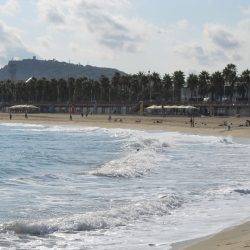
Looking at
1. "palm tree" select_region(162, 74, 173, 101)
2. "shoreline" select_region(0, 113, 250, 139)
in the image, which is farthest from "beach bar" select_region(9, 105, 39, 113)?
"shoreline" select_region(0, 113, 250, 139)

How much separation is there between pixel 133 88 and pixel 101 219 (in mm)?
138125

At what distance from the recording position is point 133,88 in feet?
495

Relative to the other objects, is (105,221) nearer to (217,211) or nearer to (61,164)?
(217,211)

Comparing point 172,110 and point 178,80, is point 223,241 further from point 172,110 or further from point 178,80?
point 178,80

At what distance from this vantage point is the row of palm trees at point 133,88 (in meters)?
130

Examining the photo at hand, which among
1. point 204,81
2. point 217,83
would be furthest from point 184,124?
point 204,81

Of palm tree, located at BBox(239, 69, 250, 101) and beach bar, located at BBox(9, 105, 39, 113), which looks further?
beach bar, located at BBox(9, 105, 39, 113)

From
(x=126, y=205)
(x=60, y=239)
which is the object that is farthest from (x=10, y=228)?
(x=126, y=205)

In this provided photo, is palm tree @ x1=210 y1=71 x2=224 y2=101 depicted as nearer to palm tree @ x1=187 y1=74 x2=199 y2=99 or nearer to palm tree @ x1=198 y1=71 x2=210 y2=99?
palm tree @ x1=198 y1=71 x2=210 y2=99

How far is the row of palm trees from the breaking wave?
11224 centimetres

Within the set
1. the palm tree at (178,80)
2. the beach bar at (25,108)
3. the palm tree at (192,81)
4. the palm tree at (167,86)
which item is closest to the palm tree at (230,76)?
the palm tree at (192,81)

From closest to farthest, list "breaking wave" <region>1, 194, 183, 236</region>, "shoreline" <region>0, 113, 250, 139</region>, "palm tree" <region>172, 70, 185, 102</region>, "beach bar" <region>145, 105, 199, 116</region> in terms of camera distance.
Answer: "breaking wave" <region>1, 194, 183, 236</region>, "shoreline" <region>0, 113, 250, 139</region>, "beach bar" <region>145, 105, 199, 116</region>, "palm tree" <region>172, 70, 185, 102</region>

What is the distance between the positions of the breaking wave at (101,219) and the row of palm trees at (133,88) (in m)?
112

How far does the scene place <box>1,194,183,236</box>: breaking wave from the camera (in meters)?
12.1
